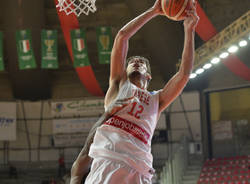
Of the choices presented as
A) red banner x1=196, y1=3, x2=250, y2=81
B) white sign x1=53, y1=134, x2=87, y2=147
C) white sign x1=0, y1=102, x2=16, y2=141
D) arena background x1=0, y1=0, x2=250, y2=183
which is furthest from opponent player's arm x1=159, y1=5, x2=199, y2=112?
white sign x1=0, y1=102, x2=16, y2=141

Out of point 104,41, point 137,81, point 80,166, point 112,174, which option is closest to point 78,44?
point 104,41

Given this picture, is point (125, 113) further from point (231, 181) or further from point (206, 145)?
point (206, 145)

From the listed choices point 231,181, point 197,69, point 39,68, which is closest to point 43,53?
point 39,68

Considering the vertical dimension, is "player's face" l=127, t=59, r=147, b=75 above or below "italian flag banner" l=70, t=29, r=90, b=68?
below

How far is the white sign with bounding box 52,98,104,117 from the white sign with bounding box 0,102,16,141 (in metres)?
1.47

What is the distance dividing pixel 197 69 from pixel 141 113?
10570mm

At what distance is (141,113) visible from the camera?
2.40 meters

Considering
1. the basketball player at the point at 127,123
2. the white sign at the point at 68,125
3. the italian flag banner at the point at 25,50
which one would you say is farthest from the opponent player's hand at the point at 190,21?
the white sign at the point at 68,125

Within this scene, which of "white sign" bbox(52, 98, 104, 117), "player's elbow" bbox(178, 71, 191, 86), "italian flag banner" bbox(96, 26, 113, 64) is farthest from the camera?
"white sign" bbox(52, 98, 104, 117)

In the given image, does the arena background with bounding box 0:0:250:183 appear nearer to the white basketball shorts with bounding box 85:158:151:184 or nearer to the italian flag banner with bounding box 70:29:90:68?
the italian flag banner with bounding box 70:29:90:68

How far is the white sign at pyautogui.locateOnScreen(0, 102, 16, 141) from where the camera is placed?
49.3 feet

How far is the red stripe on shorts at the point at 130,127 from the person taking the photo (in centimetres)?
231

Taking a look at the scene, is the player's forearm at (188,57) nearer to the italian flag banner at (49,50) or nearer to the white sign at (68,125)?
the italian flag banner at (49,50)

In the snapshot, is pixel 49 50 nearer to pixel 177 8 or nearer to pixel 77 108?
pixel 77 108
